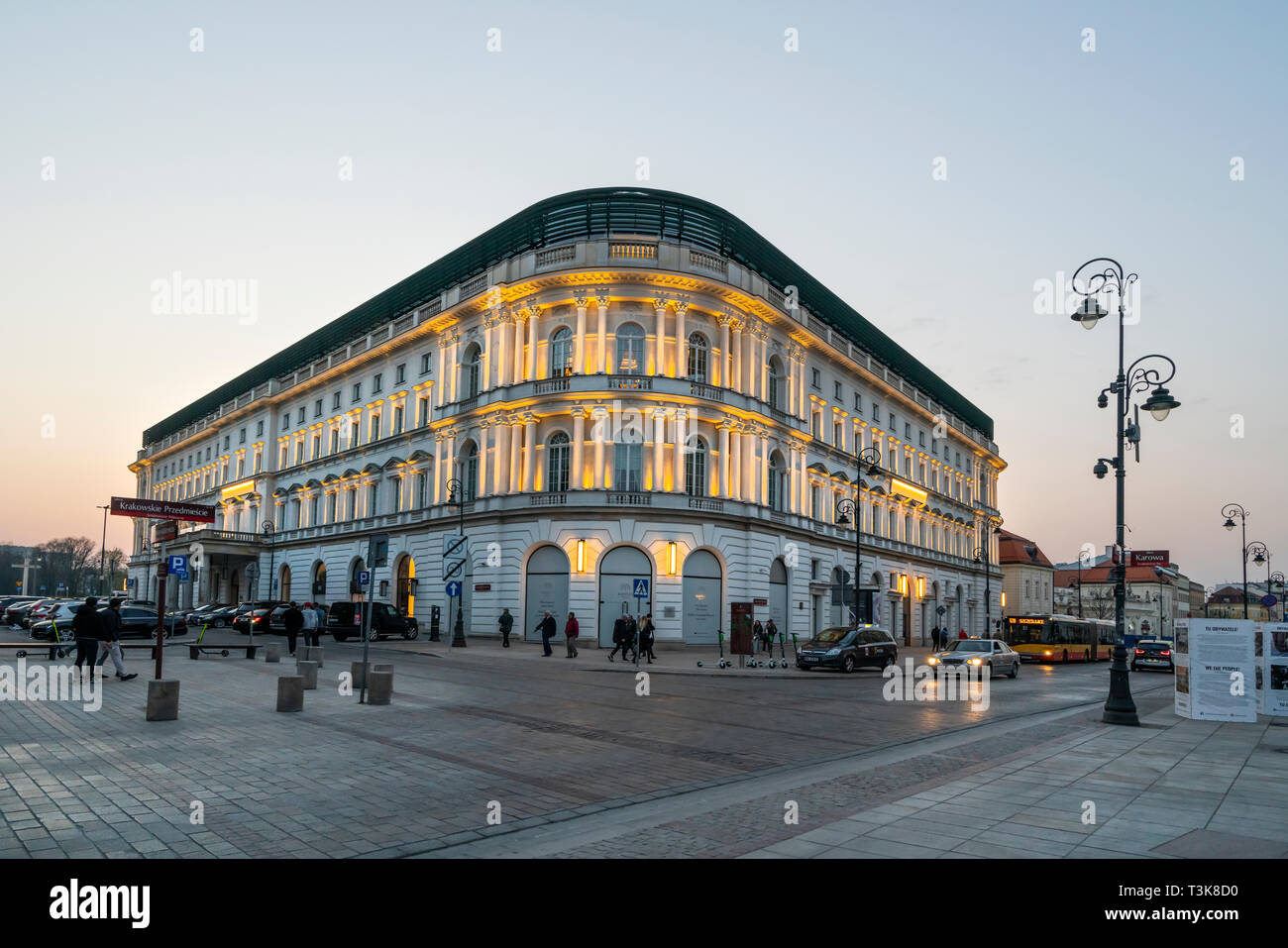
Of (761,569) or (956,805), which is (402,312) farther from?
(956,805)

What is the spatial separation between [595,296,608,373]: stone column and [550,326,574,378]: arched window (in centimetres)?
188

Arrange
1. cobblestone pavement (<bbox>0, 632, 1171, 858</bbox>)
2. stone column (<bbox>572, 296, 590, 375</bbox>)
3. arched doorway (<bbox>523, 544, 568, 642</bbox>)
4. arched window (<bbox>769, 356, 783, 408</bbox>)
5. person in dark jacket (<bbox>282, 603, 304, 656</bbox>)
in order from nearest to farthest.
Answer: cobblestone pavement (<bbox>0, 632, 1171, 858</bbox>) < person in dark jacket (<bbox>282, 603, 304, 656</bbox>) < arched doorway (<bbox>523, 544, 568, 642</bbox>) < stone column (<bbox>572, 296, 590, 375</bbox>) < arched window (<bbox>769, 356, 783, 408</bbox>)

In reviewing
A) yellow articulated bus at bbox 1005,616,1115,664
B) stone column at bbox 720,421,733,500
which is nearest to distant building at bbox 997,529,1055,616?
yellow articulated bus at bbox 1005,616,1115,664

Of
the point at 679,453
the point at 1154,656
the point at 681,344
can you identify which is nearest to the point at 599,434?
the point at 679,453

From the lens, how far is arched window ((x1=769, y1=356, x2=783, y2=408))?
4959 centimetres

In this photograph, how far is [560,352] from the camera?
43.9 m

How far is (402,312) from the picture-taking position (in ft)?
193

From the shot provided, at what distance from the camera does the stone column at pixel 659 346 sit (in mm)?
42406

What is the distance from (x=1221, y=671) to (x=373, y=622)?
34355 mm

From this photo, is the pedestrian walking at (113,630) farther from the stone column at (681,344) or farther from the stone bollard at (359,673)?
the stone column at (681,344)

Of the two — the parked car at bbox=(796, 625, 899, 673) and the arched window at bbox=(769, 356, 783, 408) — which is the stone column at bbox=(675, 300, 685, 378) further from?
the parked car at bbox=(796, 625, 899, 673)

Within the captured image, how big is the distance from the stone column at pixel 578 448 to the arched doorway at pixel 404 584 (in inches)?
578
